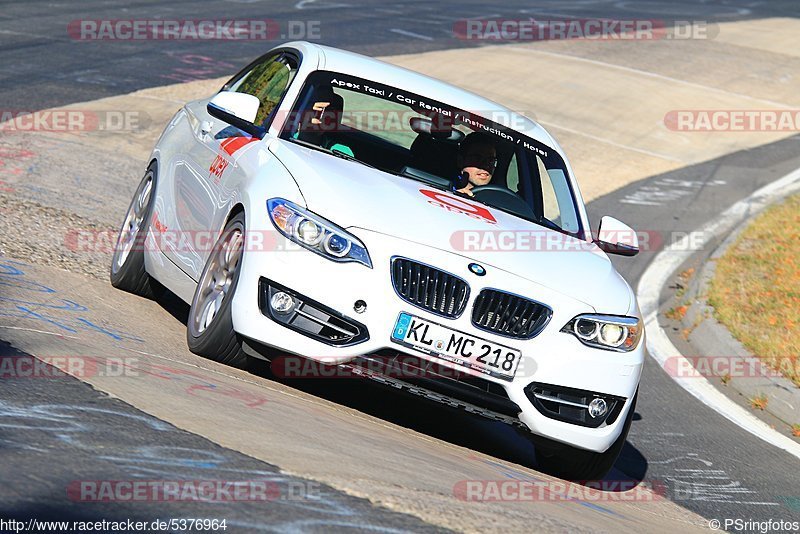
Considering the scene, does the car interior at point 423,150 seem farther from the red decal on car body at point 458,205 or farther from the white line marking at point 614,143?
the white line marking at point 614,143

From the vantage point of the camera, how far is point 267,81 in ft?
25.0

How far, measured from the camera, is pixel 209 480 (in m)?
4.15

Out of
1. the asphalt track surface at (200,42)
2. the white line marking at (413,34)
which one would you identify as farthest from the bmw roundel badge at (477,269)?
the white line marking at (413,34)

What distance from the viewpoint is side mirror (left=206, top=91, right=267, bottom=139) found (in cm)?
680

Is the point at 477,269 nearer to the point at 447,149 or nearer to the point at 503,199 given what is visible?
the point at 503,199

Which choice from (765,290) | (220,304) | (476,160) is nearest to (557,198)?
(476,160)

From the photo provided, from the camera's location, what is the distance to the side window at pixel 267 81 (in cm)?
721
